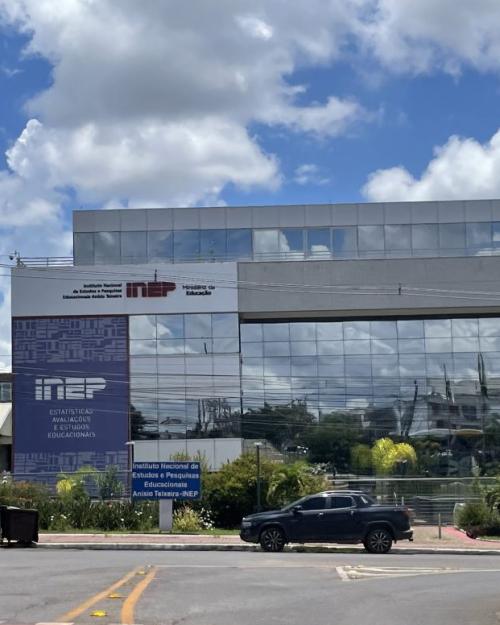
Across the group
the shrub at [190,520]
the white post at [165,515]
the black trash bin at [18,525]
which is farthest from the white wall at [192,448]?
the black trash bin at [18,525]

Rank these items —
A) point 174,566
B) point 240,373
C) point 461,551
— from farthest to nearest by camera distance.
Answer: point 240,373, point 461,551, point 174,566

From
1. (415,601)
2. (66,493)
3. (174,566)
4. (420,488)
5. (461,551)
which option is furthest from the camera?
(420,488)

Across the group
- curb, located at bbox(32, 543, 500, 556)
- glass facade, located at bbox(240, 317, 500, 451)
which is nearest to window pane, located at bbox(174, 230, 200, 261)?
glass facade, located at bbox(240, 317, 500, 451)

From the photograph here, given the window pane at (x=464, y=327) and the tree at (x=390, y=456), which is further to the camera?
the window pane at (x=464, y=327)

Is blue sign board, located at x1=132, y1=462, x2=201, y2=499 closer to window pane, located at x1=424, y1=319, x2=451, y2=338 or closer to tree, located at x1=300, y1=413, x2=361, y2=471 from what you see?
tree, located at x1=300, y1=413, x2=361, y2=471

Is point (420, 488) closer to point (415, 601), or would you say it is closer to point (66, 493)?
point (66, 493)

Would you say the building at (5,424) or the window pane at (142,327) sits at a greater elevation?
the window pane at (142,327)

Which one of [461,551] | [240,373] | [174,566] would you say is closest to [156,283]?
[240,373]

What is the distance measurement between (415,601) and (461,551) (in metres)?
13.7

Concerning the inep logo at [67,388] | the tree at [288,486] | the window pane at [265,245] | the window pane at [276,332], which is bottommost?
the tree at [288,486]

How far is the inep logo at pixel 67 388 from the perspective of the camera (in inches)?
2072

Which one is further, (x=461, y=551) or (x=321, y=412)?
(x=321, y=412)

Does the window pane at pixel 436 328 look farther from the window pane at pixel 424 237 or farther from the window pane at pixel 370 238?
the window pane at pixel 370 238

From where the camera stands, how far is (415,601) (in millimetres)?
14008
